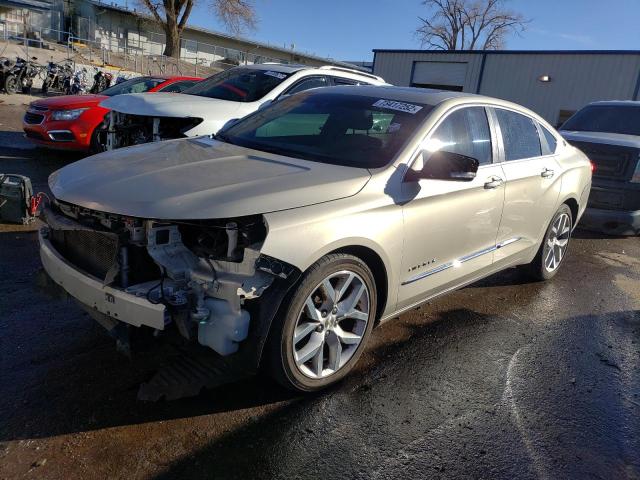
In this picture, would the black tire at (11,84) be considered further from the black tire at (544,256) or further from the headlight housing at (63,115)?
the black tire at (544,256)

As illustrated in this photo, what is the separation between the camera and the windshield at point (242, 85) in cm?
685

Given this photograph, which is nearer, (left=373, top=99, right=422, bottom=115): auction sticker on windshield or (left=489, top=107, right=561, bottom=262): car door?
(left=373, top=99, right=422, bottom=115): auction sticker on windshield

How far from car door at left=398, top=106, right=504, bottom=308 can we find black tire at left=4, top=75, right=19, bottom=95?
1846cm

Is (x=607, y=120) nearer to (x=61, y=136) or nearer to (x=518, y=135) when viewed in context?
(x=518, y=135)

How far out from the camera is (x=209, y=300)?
2.54 m

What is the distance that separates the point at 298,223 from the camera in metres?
2.64

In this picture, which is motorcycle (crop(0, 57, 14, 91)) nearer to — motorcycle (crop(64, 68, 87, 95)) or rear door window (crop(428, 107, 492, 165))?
motorcycle (crop(64, 68, 87, 95))

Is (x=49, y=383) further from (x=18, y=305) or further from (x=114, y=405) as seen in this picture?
(x=18, y=305)

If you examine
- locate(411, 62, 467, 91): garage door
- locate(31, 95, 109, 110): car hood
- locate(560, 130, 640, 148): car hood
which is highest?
locate(411, 62, 467, 91): garage door

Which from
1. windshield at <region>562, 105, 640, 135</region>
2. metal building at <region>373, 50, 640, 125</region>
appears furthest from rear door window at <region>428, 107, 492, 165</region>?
metal building at <region>373, 50, 640, 125</region>

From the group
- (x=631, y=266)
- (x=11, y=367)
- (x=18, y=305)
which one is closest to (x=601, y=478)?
(x=11, y=367)

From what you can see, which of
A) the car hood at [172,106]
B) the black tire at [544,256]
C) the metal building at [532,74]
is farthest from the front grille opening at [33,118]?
the metal building at [532,74]

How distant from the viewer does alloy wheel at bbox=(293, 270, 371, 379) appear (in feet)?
9.38

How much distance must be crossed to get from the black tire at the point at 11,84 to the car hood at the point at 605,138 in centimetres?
1753
